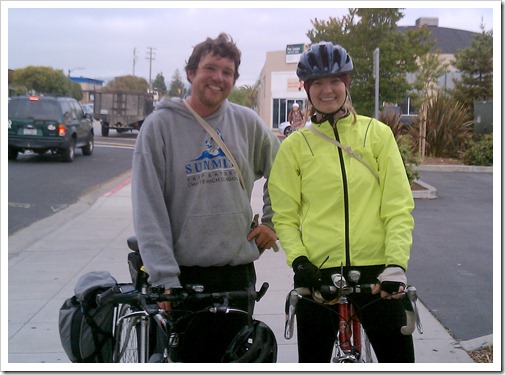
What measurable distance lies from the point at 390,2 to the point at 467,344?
2.59 m

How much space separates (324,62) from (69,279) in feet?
15.2

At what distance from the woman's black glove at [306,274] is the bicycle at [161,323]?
1.06 feet

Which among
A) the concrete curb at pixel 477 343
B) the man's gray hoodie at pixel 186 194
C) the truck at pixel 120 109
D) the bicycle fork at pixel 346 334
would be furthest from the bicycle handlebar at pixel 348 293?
the truck at pixel 120 109

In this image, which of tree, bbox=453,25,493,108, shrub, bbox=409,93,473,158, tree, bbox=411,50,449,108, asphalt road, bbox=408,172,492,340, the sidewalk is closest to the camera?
the sidewalk

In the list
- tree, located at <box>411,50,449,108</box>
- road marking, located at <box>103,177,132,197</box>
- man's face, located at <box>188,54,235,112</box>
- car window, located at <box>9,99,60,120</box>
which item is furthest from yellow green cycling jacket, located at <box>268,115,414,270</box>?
tree, located at <box>411,50,449,108</box>

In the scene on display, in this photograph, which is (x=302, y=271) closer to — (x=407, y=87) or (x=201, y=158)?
(x=201, y=158)

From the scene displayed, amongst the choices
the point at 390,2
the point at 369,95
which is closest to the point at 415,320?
the point at 390,2

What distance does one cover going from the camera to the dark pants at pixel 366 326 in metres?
2.79

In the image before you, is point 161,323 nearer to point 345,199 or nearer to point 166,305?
point 166,305

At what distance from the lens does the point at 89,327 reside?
3096mm

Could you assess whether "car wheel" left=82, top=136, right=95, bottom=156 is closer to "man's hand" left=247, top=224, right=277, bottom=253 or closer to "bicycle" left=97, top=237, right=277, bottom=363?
"man's hand" left=247, top=224, right=277, bottom=253

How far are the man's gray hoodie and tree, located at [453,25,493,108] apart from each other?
886 inches

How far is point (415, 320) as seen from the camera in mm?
2711

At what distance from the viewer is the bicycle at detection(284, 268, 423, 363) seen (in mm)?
2699
